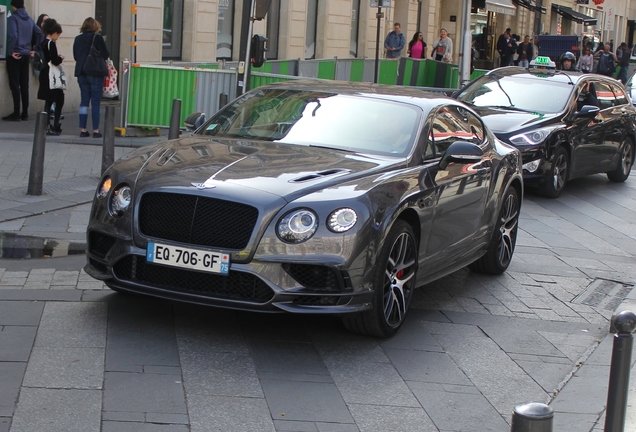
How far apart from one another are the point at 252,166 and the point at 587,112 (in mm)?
8254

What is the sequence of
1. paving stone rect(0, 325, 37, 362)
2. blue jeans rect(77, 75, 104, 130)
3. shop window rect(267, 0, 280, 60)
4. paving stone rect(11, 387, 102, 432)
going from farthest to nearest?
shop window rect(267, 0, 280, 60) < blue jeans rect(77, 75, 104, 130) < paving stone rect(0, 325, 37, 362) < paving stone rect(11, 387, 102, 432)

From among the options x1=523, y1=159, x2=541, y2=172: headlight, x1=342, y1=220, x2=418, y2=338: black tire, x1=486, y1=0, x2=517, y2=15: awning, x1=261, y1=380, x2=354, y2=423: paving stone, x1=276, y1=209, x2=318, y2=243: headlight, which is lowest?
x1=261, y1=380, x2=354, y2=423: paving stone

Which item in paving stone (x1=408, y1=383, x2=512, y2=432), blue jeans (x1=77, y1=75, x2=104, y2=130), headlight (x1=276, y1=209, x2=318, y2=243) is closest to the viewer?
paving stone (x1=408, y1=383, x2=512, y2=432)

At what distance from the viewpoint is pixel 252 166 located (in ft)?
21.2

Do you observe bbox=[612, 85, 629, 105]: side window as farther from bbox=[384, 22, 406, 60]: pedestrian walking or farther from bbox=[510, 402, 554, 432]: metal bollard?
bbox=[384, 22, 406, 60]: pedestrian walking

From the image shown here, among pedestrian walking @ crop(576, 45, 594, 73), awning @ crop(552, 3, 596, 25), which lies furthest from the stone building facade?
awning @ crop(552, 3, 596, 25)

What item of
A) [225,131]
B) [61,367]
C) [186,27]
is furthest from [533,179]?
[186,27]

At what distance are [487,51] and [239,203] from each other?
44.5 m

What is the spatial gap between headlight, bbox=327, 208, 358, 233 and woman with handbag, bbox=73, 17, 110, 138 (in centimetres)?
990

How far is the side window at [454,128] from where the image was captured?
7.55m

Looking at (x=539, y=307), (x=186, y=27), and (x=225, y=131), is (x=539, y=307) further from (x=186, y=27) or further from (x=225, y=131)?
(x=186, y=27)

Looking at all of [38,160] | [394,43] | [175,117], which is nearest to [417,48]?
[394,43]

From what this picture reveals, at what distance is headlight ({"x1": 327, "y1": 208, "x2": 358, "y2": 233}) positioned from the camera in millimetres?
5973

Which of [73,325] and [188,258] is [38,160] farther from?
[188,258]
